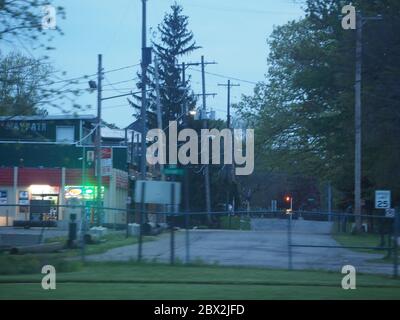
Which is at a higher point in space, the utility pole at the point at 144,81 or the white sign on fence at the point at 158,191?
the utility pole at the point at 144,81

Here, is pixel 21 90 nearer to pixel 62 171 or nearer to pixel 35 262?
pixel 35 262

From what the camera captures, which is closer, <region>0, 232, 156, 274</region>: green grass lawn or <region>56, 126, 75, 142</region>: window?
<region>0, 232, 156, 274</region>: green grass lawn

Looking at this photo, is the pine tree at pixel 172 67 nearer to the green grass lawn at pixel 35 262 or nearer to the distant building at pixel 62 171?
the distant building at pixel 62 171

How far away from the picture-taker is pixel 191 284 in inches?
688

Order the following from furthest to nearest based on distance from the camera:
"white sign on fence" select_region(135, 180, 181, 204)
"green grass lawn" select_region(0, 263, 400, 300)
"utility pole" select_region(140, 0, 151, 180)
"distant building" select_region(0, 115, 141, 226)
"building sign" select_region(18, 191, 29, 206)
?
"building sign" select_region(18, 191, 29, 206) → "distant building" select_region(0, 115, 141, 226) → "utility pole" select_region(140, 0, 151, 180) → "white sign on fence" select_region(135, 180, 181, 204) → "green grass lawn" select_region(0, 263, 400, 300)

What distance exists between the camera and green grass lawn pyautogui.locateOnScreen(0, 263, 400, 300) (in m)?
14.5

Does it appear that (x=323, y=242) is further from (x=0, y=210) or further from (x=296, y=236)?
(x=0, y=210)

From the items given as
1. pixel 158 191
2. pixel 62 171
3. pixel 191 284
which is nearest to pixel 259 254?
pixel 158 191

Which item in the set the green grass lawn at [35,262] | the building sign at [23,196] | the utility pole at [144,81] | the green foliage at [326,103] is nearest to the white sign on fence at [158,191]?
the green grass lawn at [35,262]

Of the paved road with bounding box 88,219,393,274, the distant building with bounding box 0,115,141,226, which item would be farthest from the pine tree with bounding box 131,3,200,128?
the paved road with bounding box 88,219,393,274

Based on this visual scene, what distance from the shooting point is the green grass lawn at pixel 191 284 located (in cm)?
1452

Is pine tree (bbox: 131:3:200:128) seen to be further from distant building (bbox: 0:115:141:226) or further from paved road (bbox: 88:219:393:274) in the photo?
paved road (bbox: 88:219:393:274)

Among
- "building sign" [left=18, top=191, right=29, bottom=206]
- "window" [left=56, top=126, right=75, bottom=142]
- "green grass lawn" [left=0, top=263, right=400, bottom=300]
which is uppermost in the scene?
"window" [left=56, top=126, right=75, bottom=142]

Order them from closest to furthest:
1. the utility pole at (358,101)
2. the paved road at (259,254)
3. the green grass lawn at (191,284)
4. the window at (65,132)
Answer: the green grass lawn at (191,284), the paved road at (259,254), the utility pole at (358,101), the window at (65,132)
